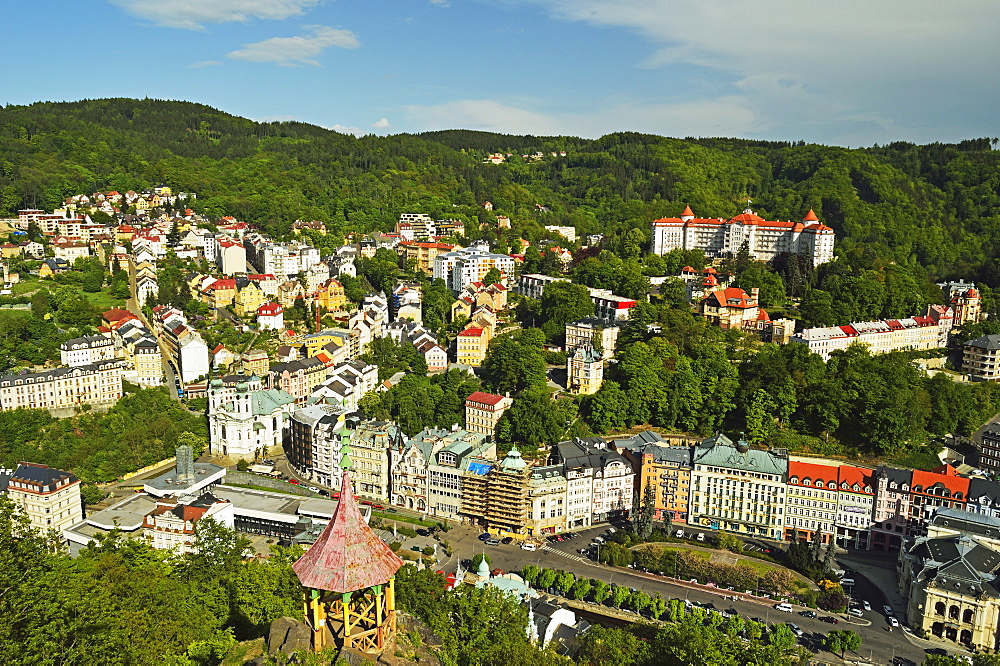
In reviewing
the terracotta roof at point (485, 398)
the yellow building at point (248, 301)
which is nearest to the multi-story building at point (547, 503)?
the terracotta roof at point (485, 398)

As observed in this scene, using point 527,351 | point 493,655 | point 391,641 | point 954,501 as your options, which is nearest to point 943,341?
point 954,501

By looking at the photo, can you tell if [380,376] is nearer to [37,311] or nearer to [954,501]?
[37,311]

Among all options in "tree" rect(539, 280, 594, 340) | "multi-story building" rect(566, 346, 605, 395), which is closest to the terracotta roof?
"multi-story building" rect(566, 346, 605, 395)

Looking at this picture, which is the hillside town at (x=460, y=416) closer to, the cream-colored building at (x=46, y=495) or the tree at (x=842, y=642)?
the cream-colored building at (x=46, y=495)

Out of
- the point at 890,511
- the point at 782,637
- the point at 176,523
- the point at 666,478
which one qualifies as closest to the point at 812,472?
the point at 890,511

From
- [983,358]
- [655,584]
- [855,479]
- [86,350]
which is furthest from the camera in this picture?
[983,358]

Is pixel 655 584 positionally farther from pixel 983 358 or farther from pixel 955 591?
pixel 983 358
